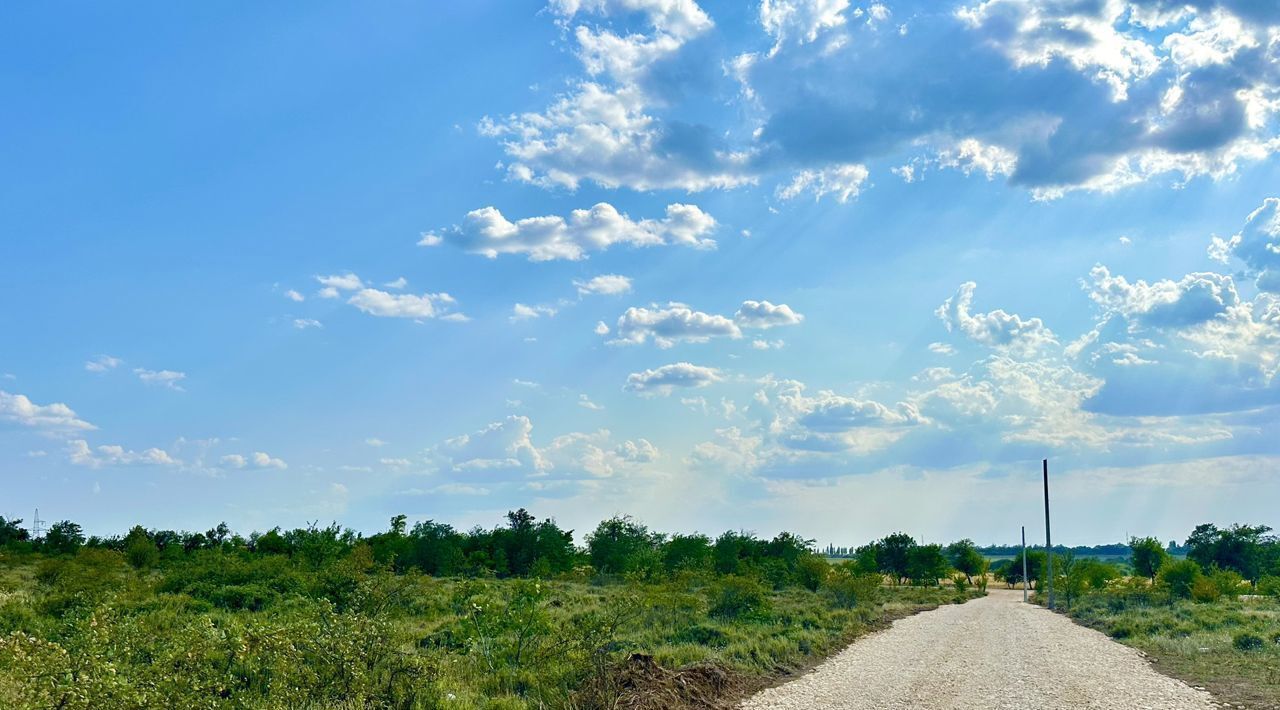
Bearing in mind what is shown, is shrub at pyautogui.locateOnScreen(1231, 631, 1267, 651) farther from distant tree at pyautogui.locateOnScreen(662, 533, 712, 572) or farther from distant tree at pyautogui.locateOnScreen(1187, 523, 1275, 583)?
distant tree at pyautogui.locateOnScreen(1187, 523, 1275, 583)

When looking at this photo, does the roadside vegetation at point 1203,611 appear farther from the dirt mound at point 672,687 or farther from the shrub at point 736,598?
the shrub at point 736,598

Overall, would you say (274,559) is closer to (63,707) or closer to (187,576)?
(187,576)

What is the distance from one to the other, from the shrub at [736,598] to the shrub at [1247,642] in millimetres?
14704

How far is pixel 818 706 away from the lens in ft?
49.2

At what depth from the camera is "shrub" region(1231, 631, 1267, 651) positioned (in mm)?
23828

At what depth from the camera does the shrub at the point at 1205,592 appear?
46184mm

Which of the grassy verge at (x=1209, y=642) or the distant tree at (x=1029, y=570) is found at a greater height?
the grassy verge at (x=1209, y=642)

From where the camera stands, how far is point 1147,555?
8788cm

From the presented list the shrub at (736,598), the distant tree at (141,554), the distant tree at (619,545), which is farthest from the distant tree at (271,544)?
the shrub at (736,598)

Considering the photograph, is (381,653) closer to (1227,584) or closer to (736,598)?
(736,598)

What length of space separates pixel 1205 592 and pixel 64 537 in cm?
8597

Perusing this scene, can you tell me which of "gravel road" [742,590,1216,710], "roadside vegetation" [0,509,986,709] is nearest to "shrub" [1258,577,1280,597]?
"roadside vegetation" [0,509,986,709]

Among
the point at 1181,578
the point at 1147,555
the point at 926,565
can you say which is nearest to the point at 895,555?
the point at 926,565

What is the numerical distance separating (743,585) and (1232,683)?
1797 cm
